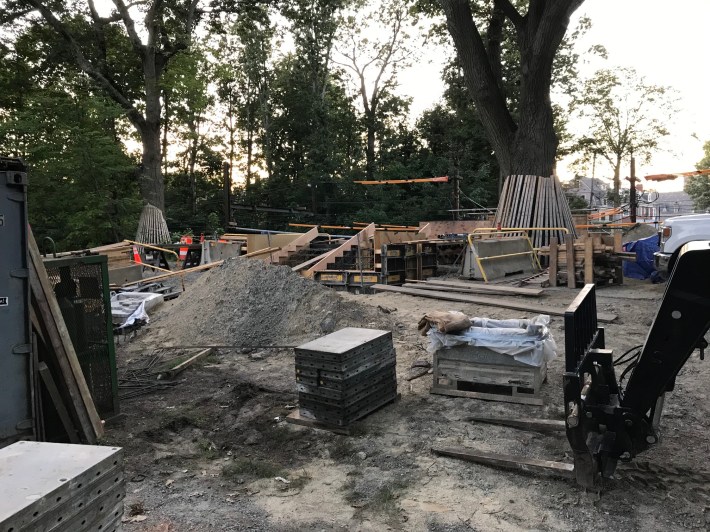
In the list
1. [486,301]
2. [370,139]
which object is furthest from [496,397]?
[370,139]

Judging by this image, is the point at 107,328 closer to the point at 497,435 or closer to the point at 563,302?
the point at 497,435

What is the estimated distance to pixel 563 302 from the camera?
1070 centimetres

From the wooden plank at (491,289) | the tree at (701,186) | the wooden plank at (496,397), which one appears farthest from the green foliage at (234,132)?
the tree at (701,186)

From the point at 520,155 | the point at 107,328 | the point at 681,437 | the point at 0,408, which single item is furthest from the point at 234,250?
the point at 681,437

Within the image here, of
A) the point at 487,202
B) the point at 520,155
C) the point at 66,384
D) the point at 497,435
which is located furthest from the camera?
the point at 487,202

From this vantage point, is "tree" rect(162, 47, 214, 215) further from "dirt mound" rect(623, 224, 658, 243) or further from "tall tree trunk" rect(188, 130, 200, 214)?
"dirt mound" rect(623, 224, 658, 243)

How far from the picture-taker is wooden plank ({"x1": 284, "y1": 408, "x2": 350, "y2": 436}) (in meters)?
5.04

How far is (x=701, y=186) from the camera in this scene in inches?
2362

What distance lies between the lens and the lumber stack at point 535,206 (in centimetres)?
1625

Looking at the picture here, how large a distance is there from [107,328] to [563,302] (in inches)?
339

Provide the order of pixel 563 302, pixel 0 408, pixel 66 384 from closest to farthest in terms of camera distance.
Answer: pixel 0 408
pixel 66 384
pixel 563 302

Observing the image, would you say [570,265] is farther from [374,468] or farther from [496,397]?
[374,468]

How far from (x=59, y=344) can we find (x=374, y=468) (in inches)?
114

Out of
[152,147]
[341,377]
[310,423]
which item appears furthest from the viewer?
[152,147]
